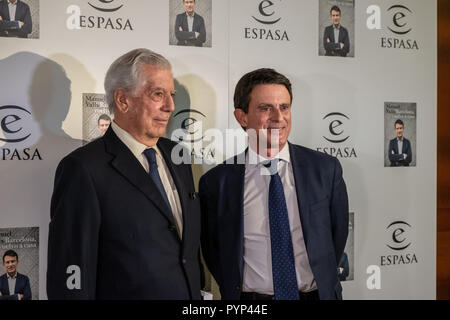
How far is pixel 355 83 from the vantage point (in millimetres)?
2975

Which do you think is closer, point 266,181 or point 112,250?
point 112,250

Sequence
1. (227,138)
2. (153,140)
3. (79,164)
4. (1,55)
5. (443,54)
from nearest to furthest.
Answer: (79,164) < (153,140) < (1,55) < (227,138) < (443,54)

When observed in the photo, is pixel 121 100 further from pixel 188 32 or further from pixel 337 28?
pixel 337 28

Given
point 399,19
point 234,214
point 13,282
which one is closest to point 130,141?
point 234,214

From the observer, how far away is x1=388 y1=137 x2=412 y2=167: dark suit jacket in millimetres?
3055

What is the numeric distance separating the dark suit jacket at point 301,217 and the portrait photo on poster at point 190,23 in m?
0.65

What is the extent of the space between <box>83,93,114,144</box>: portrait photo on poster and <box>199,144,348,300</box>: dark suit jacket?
1.81 ft

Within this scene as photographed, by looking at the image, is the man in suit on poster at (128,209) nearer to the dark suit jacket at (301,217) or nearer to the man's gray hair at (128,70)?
the man's gray hair at (128,70)

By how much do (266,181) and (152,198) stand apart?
22.8 inches

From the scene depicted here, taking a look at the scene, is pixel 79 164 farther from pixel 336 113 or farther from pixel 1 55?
pixel 336 113

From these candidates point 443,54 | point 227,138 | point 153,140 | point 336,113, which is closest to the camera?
point 153,140

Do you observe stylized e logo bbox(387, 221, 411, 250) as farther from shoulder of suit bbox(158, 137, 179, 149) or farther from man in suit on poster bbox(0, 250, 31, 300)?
man in suit on poster bbox(0, 250, 31, 300)

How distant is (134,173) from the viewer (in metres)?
2.06

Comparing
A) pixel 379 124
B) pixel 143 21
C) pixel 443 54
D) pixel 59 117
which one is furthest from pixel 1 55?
pixel 443 54
